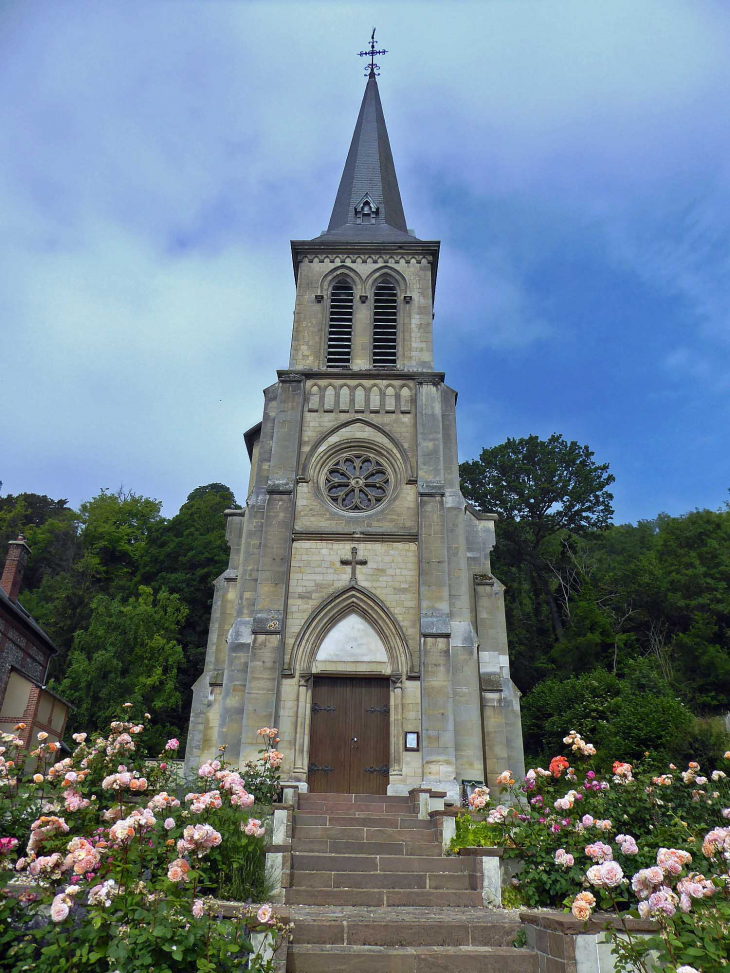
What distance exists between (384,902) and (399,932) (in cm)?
134

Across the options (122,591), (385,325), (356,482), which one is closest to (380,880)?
(356,482)

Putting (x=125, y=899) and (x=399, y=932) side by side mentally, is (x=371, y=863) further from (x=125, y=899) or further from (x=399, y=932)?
(x=125, y=899)

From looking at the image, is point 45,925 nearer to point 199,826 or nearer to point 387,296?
point 199,826

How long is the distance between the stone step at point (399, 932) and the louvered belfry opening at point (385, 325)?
45.8ft

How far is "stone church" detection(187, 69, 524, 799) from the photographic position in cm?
1373

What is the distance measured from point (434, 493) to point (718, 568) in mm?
18972

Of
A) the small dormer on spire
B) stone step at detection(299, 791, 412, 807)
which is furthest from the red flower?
the small dormer on spire

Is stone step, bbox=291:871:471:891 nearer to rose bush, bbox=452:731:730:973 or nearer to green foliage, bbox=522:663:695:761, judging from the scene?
rose bush, bbox=452:731:730:973

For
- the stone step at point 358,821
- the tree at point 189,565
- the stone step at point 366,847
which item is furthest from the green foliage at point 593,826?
the tree at point 189,565

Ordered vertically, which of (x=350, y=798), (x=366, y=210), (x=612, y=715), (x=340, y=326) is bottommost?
(x=350, y=798)

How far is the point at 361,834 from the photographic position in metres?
9.56

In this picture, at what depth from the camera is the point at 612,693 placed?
24062 millimetres

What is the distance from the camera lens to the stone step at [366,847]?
9.03 meters

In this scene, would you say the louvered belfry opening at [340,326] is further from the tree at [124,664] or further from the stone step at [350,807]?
the tree at [124,664]
